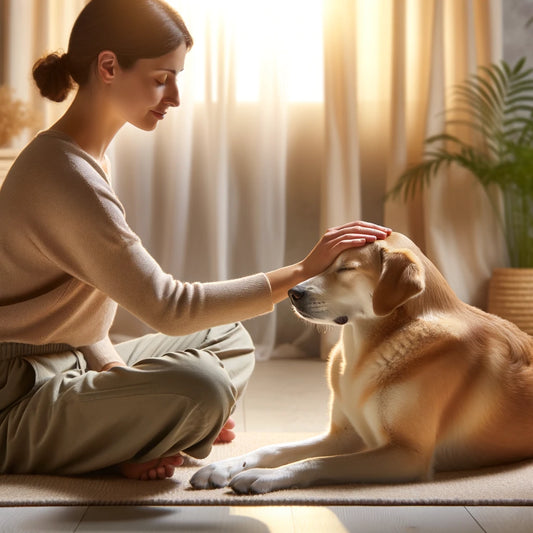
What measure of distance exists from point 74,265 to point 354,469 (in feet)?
2.35

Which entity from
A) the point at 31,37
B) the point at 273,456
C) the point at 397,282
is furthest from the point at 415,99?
the point at 273,456

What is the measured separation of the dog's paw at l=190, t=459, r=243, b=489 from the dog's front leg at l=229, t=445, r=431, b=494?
5 centimetres

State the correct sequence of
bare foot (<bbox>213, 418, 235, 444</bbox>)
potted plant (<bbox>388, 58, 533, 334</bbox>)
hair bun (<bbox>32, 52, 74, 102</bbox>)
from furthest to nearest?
potted plant (<bbox>388, 58, 533, 334</bbox>)
bare foot (<bbox>213, 418, 235, 444</bbox>)
hair bun (<bbox>32, 52, 74, 102</bbox>)

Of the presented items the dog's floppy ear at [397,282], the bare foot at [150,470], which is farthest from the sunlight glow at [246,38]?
the bare foot at [150,470]

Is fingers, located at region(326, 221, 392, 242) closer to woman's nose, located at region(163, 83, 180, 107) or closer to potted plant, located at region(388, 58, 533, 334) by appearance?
woman's nose, located at region(163, 83, 180, 107)

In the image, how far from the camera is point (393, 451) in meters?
1.86

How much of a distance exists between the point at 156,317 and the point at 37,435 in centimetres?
38

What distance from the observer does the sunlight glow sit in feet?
13.2

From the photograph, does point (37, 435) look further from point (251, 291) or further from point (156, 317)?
point (251, 291)

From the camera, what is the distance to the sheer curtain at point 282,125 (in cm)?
402

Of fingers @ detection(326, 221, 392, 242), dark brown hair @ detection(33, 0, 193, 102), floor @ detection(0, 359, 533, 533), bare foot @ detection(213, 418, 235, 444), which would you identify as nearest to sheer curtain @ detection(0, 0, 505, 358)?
bare foot @ detection(213, 418, 235, 444)

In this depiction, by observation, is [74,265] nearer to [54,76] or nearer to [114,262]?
[114,262]

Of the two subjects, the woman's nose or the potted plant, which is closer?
the woman's nose

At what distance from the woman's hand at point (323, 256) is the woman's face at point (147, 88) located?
0.43m
